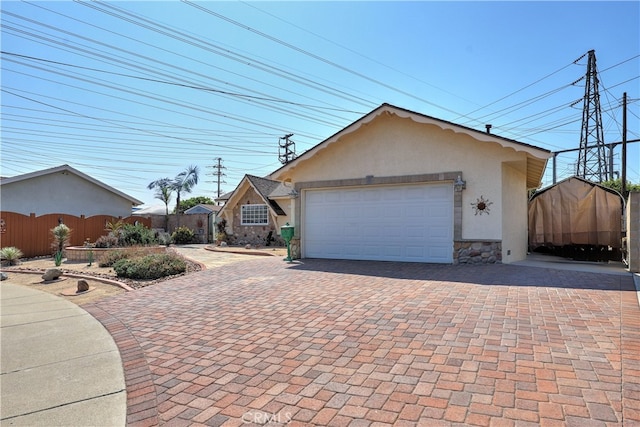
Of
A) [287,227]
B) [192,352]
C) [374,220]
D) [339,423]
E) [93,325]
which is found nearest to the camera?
[339,423]

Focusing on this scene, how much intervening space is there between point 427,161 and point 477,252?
305 centimetres

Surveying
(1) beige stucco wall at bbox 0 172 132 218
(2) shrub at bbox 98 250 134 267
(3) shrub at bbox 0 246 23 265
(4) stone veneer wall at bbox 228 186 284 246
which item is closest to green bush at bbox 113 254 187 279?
(2) shrub at bbox 98 250 134 267

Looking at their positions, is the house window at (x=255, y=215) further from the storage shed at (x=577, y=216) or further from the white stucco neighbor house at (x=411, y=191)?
the storage shed at (x=577, y=216)

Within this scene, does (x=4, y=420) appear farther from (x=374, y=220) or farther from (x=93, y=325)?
(x=374, y=220)

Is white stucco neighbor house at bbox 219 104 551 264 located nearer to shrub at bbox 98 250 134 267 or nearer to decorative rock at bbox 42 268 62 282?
shrub at bbox 98 250 134 267

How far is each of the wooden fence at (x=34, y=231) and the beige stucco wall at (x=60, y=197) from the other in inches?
131

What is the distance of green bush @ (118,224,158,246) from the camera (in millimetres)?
15498

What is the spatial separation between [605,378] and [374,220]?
8727mm

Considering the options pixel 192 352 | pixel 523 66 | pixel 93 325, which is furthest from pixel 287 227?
pixel 523 66

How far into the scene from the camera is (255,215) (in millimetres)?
23625

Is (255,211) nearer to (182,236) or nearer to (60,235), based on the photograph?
(182,236)

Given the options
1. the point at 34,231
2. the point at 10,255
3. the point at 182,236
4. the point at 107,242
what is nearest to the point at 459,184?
the point at 107,242

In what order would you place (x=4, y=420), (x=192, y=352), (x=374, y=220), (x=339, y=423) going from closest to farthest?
(x=339, y=423) → (x=4, y=420) → (x=192, y=352) → (x=374, y=220)

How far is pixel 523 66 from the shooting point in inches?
603
